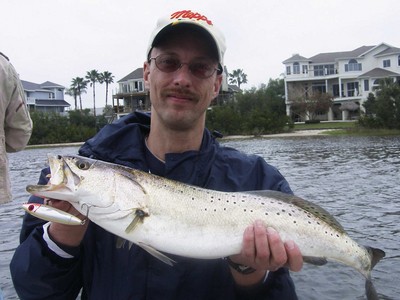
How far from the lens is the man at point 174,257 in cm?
286

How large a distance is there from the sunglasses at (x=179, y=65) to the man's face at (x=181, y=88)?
21 mm

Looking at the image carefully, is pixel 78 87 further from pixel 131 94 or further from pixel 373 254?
pixel 373 254

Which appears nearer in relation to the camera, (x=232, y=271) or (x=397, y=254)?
(x=232, y=271)

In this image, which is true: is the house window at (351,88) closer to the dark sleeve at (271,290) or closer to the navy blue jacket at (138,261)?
the navy blue jacket at (138,261)

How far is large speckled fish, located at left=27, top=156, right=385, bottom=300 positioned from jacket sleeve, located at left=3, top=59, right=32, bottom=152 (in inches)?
78.8

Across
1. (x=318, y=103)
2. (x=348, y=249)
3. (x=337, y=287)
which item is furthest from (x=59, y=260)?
(x=318, y=103)

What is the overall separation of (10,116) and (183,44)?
236cm

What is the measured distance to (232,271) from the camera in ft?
9.84

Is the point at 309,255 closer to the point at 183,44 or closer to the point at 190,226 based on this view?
the point at 190,226

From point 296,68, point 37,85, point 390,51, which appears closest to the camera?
point 390,51

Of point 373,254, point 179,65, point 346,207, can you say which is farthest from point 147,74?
point 346,207

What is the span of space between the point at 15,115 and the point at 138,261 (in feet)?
8.53

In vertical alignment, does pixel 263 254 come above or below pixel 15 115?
below

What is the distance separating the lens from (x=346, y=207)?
499 inches
